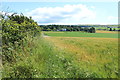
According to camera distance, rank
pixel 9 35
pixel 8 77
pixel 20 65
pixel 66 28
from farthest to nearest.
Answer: pixel 66 28 < pixel 9 35 < pixel 20 65 < pixel 8 77

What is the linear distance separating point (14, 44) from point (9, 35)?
0.34 metres

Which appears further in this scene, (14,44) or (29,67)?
(14,44)

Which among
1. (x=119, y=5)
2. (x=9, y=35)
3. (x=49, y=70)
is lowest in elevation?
(x=49, y=70)

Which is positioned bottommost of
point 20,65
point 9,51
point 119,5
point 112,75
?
point 112,75

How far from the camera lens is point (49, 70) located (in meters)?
3.83

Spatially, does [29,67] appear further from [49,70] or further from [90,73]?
[90,73]

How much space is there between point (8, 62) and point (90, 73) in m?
2.47

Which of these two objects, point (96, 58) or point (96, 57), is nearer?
point (96, 58)

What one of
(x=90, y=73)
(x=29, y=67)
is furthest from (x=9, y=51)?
(x=90, y=73)

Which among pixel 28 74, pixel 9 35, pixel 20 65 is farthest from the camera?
pixel 9 35

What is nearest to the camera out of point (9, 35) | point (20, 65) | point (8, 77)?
point (8, 77)

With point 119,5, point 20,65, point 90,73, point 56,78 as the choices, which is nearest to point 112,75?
point 90,73

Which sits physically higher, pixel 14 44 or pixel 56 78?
pixel 14 44

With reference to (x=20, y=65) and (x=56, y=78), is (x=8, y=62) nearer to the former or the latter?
(x=20, y=65)
